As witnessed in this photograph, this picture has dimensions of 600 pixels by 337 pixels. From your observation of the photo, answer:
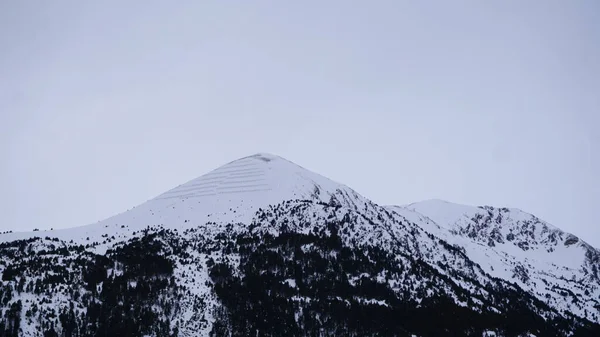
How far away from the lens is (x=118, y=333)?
17312 centimetres

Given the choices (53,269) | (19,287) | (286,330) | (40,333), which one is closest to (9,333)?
(40,333)

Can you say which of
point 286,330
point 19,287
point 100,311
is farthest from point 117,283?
point 286,330

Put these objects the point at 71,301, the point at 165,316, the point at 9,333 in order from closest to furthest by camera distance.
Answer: the point at 9,333 → the point at 71,301 → the point at 165,316

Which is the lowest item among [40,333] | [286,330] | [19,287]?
[286,330]

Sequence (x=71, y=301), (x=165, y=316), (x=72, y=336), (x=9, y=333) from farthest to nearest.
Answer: (x=165, y=316) → (x=71, y=301) → (x=72, y=336) → (x=9, y=333)

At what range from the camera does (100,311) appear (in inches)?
7057

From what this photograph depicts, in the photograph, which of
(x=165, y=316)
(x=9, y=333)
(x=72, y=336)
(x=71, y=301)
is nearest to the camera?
(x=9, y=333)

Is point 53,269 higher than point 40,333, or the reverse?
point 53,269

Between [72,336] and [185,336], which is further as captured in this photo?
[185,336]

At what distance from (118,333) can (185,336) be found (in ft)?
73.4

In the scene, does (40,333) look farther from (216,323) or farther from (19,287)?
(216,323)

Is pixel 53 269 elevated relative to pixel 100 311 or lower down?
elevated

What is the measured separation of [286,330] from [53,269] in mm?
90682

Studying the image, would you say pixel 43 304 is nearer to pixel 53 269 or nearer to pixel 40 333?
pixel 40 333
